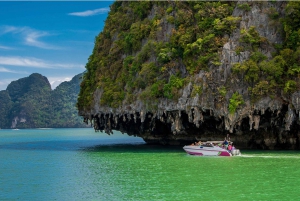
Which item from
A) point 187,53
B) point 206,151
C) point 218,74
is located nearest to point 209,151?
point 206,151

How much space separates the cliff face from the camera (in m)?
33.7

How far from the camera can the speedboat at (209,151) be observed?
107 feet

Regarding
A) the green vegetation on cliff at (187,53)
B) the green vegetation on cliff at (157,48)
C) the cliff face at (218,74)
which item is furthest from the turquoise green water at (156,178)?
the green vegetation on cliff at (157,48)

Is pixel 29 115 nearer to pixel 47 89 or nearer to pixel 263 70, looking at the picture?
pixel 47 89

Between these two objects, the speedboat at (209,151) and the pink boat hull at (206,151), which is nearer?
the speedboat at (209,151)

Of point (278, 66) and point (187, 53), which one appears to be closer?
point (278, 66)

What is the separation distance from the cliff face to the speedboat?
209cm

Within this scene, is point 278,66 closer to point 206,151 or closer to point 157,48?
point 206,151

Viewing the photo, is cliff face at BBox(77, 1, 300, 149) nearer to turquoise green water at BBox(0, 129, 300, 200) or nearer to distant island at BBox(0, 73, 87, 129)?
turquoise green water at BBox(0, 129, 300, 200)

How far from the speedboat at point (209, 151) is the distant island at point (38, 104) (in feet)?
483

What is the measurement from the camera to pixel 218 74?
35.1 metres

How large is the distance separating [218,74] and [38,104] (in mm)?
155591

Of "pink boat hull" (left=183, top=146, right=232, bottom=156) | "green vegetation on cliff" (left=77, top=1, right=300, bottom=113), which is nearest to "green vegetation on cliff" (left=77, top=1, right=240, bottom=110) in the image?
"green vegetation on cliff" (left=77, top=1, right=300, bottom=113)

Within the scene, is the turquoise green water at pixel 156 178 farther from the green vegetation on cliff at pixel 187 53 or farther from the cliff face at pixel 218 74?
the green vegetation on cliff at pixel 187 53
